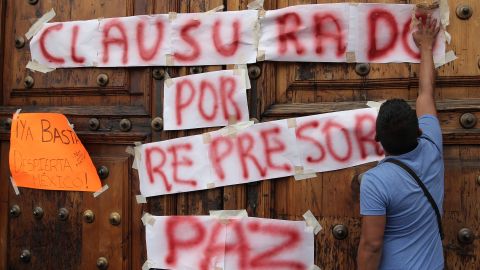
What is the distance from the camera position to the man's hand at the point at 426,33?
6.21 ft

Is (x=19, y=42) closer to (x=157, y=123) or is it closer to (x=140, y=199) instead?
(x=157, y=123)

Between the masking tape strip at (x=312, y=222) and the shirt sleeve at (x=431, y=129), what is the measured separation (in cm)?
56

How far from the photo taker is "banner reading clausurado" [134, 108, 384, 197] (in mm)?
1979

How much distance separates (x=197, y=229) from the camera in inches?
84.9

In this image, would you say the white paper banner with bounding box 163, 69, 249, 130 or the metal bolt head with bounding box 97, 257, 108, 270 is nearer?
the white paper banner with bounding box 163, 69, 249, 130

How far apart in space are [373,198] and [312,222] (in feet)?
1.80

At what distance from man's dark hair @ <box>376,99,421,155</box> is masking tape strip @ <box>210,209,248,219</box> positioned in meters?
0.73

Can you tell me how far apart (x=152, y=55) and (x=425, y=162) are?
1.18m

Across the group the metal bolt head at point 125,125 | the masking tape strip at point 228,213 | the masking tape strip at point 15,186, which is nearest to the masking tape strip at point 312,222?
the masking tape strip at point 228,213

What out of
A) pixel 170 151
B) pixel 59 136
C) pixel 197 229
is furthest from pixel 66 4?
pixel 197 229

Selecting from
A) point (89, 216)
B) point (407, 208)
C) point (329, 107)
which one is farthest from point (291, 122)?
point (89, 216)

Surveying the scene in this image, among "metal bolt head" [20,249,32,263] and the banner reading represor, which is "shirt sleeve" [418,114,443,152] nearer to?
the banner reading represor

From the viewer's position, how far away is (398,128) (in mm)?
1516

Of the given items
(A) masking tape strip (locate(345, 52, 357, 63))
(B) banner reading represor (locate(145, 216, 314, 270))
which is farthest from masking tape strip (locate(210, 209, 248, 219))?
(A) masking tape strip (locate(345, 52, 357, 63))
